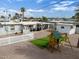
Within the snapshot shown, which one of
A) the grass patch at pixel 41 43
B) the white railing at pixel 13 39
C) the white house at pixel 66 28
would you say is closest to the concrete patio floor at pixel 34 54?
the grass patch at pixel 41 43

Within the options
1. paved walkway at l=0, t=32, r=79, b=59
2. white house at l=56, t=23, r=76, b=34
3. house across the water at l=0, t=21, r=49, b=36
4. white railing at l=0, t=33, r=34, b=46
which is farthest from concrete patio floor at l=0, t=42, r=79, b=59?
white house at l=56, t=23, r=76, b=34

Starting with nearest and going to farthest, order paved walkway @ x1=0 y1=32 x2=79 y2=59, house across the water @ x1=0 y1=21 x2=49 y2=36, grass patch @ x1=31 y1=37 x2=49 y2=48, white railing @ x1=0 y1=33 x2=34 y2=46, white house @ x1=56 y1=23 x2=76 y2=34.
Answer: paved walkway @ x1=0 y1=32 x2=79 y2=59
white railing @ x1=0 y1=33 x2=34 y2=46
grass patch @ x1=31 y1=37 x2=49 y2=48
house across the water @ x1=0 y1=21 x2=49 y2=36
white house @ x1=56 y1=23 x2=76 y2=34

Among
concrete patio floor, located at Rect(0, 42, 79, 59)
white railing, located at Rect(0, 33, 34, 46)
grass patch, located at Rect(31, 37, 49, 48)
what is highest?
white railing, located at Rect(0, 33, 34, 46)

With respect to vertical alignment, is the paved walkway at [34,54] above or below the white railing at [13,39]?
below

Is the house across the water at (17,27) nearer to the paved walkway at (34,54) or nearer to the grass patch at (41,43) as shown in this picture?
the grass patch at (41,43)

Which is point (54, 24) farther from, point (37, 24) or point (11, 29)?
point (11, 29)

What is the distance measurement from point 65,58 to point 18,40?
679 cm

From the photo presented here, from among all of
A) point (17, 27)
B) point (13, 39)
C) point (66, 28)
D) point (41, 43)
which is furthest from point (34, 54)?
point (66, 28)

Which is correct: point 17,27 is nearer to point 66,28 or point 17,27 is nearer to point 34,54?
point 66,28

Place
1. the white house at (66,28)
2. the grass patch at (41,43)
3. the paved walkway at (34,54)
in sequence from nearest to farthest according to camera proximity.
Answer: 1. the paved walkway at (34,54)
2. the grass patch at (41,43)
3. the white house at (66,28)

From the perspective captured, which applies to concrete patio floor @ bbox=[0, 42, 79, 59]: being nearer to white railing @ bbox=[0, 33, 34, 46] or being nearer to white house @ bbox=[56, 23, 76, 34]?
white railing @ bbox=[0, 33, 34, 46]

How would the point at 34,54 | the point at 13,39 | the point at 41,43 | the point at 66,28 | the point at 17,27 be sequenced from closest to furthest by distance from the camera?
the point at 34,54 < the point at 13,39 < the point at 41,43 < the point at 17,27 < the point at 66,28

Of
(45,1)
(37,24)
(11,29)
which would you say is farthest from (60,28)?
(11,29)

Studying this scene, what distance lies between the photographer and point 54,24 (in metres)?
35.7
